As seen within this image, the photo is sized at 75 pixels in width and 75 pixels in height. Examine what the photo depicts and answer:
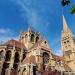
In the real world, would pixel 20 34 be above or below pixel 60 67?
above

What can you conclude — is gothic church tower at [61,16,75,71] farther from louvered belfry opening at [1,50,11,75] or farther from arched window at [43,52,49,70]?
louvered belfry opening at [1,50,11,75]

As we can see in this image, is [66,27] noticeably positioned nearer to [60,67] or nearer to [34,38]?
[34,38]

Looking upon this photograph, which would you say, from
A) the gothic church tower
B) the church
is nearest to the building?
the church

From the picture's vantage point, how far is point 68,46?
57.7 meters

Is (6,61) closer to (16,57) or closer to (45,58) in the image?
(16,57)

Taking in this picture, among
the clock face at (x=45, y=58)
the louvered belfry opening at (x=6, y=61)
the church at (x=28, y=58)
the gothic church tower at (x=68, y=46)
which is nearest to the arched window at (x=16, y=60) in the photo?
the church at (x=28, y=58)

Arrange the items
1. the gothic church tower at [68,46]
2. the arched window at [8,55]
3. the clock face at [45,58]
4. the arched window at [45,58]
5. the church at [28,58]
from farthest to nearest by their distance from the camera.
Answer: the gothic church tower at [68,46]
the clock face at [45,58]
the arched window at [45,58]
the arched window at [8,55]
the church at [28,58]

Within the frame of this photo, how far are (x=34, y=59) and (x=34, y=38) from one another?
13384 millimetres

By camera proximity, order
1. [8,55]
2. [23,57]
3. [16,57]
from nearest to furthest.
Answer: [8,55], [16,57], [23,57]

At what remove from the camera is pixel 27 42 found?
50562 mm

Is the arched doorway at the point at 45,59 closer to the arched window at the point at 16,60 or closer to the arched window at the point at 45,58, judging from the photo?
the arched window at the point at 45,58

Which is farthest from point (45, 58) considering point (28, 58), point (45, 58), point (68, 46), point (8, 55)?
point (68, 46)

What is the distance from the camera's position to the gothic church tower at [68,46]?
5306 centimetres

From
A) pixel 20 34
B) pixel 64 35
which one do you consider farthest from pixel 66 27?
pixel 20 34
